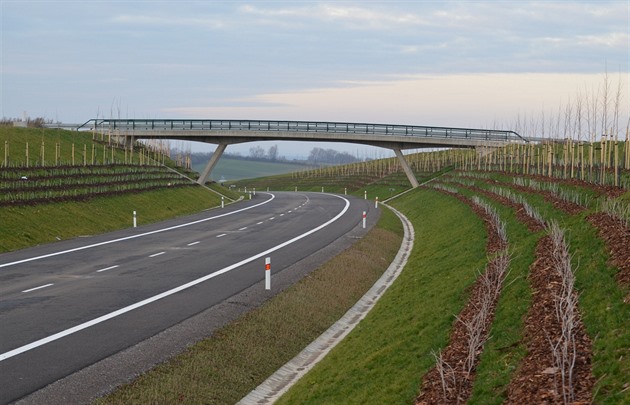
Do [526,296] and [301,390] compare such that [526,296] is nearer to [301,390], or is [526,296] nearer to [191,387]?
[301,390]

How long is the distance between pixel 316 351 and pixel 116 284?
768cm

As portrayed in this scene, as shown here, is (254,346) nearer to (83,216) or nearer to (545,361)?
(545,361)

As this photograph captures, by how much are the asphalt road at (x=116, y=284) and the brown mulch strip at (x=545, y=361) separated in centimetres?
766

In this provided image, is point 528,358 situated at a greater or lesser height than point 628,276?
lesser

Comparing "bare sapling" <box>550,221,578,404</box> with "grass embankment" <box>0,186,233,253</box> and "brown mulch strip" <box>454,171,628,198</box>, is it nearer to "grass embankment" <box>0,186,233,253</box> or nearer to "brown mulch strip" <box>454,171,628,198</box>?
"brown mulch strip" <box>454,171,628,198</box>

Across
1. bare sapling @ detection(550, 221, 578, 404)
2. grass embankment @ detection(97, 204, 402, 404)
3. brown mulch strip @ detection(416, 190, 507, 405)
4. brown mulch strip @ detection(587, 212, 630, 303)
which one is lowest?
grass embankment @ detection(97, 204, 402, 404)

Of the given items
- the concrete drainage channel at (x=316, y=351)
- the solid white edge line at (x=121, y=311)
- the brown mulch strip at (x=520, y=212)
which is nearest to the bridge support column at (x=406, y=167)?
the brown mulch strip at (x=520, y=212)

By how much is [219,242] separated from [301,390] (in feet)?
64.3

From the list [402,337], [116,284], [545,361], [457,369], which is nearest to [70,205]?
[116,284]

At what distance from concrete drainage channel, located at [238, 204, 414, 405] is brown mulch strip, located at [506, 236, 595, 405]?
184 inches

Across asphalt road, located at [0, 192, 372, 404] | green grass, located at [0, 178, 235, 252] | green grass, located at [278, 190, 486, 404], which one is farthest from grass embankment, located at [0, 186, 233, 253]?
green grass, located at [278, 190, 486, 404]

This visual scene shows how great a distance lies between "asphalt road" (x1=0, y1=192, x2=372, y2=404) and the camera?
45.4 feet

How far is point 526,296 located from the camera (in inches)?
561

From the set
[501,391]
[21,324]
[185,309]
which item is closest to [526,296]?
[501,391]
